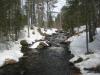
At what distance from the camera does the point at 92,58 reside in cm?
2470

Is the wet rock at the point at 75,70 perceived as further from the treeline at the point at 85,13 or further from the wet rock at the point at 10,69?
the treeline at the point at 85,13

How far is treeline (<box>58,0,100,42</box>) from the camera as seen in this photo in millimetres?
30397

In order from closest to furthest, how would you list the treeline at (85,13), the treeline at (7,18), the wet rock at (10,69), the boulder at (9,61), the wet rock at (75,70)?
1. the wet rock at (75,70)
2. the wet rock at (10,69)
3. the boulder at (9,61)
4. the treeline at (85,13)
5. the treeline at (7,18)

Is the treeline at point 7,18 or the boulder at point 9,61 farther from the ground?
the treeline at point 7,18

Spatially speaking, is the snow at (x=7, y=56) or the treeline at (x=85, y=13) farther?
the treeline at (x=85, y=13)

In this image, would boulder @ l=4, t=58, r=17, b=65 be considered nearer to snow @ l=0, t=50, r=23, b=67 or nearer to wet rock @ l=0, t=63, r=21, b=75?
snow @ l=0, t=50, r=23, b=67

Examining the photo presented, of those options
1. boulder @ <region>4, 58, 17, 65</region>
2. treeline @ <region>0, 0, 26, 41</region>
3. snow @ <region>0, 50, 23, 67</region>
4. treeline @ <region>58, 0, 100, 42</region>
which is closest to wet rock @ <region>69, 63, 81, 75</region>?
boulder @ <region>4, 58, 17, 65</region>

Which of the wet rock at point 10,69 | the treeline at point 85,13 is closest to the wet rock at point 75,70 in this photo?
the wet rock at point 10,69

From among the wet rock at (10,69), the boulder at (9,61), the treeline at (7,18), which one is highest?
the treeline at (7,18)

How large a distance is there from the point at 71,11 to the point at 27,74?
83.3 feet

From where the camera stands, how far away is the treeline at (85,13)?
99.7 feet

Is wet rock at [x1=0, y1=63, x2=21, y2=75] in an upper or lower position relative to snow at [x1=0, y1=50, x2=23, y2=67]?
lower

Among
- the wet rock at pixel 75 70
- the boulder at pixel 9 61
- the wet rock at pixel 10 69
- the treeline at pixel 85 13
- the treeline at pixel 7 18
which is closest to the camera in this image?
the wet rock at pixel 75 70

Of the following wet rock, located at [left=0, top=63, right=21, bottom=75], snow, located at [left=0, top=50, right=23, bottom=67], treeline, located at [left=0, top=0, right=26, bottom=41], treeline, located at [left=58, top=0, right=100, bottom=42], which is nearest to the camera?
wet rock, located at [left=0, top=63, right=21, bottom=75]
